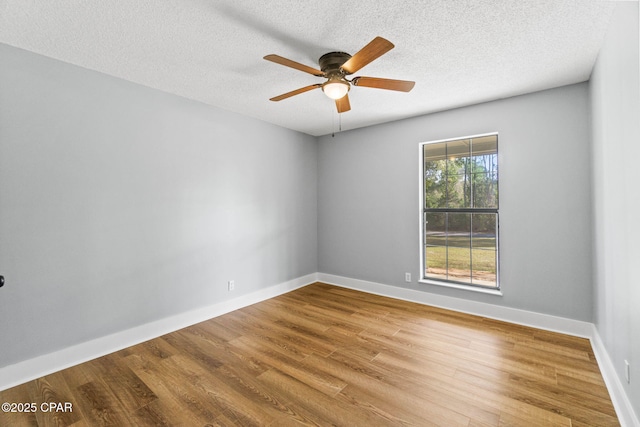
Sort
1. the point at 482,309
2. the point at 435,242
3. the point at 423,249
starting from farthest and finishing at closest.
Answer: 1. the point at 435,242
2. the point at 423,249
3. the point at 482,309

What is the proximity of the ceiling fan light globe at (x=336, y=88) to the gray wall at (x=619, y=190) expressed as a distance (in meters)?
1.64

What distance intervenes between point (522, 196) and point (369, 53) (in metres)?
2.49

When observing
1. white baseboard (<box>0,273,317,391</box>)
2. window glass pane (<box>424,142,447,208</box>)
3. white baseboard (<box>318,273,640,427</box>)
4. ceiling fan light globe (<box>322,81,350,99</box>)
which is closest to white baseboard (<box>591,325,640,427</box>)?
white baseboard (<box>318,273,640,427</box>)

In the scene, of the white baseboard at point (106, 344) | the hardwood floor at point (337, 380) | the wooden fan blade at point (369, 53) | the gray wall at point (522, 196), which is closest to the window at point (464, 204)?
the gray wall at point (522, 196)

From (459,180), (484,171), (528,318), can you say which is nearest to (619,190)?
(528,318)

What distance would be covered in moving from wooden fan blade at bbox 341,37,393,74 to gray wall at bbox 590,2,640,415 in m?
1.22

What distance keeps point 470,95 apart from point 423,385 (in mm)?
2968

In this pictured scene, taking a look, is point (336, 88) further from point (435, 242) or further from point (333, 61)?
point (435, 242)

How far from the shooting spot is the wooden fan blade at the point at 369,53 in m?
1.68

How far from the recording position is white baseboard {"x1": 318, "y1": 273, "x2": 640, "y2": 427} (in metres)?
1.76

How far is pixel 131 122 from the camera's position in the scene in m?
2.79

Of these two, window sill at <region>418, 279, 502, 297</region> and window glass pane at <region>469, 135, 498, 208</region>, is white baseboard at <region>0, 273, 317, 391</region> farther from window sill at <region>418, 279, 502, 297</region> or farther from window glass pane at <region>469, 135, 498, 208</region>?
window glass pane at <region>469, 135, 498, 208</region>

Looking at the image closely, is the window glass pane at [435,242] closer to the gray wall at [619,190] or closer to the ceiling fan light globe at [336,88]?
the gray wall at [619,190]

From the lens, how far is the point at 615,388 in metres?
1.87
